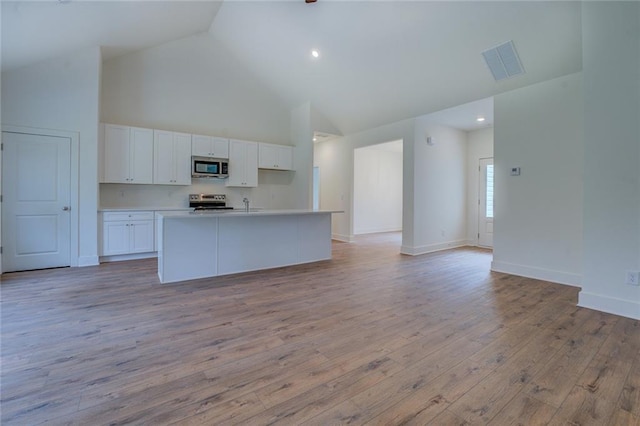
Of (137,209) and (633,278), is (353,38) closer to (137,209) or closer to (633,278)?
(633,278)

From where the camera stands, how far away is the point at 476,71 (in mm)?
4223

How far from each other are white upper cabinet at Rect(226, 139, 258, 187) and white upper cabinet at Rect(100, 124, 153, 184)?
61.0 inches

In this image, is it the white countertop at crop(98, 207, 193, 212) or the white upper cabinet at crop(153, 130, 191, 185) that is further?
the white upper cabinet at crop(153, 130, 191, 185)

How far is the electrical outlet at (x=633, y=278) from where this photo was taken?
2.75m

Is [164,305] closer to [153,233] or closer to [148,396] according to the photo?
[148,396]

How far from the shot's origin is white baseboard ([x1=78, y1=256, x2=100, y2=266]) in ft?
15.3

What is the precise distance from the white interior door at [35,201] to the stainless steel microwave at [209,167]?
6.35 feet

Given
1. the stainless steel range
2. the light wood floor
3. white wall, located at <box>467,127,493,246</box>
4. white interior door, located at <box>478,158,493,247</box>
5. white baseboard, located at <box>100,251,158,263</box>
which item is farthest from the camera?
white wall, located at <box>467,127,493,246</box>

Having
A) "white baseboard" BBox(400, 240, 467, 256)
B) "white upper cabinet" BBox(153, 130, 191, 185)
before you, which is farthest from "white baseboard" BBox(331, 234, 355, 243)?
"white upper cabinet" BBox(153, 130, 191, 185)

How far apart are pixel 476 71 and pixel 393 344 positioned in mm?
4035

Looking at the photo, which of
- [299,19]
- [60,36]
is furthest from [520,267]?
[60,36]

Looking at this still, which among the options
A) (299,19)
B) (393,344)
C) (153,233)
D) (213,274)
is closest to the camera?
(393,344)

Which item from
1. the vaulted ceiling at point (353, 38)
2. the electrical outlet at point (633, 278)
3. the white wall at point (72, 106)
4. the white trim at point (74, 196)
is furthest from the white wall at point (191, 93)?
the electrical outlet at point (633, 278)

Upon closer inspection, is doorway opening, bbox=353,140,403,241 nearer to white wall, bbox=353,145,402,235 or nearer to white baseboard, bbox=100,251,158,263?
white wall, bbox=353,145,402,235
